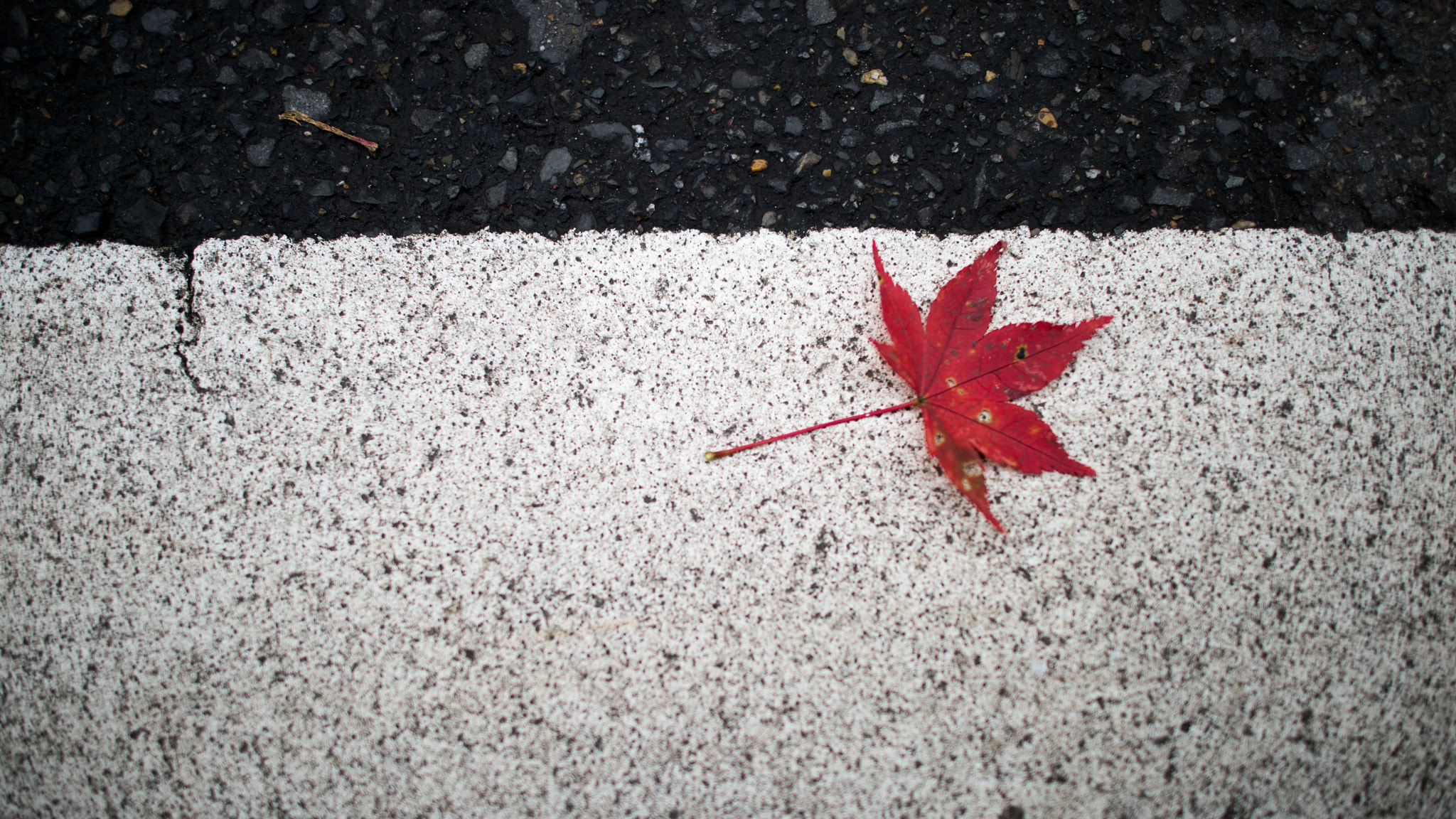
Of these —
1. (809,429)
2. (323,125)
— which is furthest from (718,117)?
(323,125)

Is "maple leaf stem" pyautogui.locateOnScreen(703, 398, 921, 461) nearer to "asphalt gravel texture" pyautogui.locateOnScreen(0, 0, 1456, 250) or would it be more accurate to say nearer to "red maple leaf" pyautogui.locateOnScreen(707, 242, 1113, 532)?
"red maple leaf" pyautogui.locateOnScreen(707, 242, 1113, 532)

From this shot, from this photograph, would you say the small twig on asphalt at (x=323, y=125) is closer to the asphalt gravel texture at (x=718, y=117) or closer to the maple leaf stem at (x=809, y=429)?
the asphalt gravel texture at (x=718, y=117)

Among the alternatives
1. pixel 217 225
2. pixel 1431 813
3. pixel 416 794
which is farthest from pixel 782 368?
pixel 1431 813

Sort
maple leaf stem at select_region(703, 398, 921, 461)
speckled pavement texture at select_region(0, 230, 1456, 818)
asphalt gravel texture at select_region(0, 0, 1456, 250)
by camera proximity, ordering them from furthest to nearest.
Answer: asphalt gravel texture at select_region(0, 0, 1456, 250) → maple leaf stem at select_region(703, 398, 921, 461) → speckled pavement texture at select_region(0, 230, 1456, 818)

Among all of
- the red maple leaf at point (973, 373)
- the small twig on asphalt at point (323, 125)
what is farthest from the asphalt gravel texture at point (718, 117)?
the red maple leaf at point (973, 373)

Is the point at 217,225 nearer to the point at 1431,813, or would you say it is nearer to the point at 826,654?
the point at 826,654

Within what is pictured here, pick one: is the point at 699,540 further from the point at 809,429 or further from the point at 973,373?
the point at 973,373

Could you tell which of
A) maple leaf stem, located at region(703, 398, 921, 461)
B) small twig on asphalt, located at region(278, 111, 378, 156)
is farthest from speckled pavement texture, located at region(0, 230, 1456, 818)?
small twig on asphalt, located at region(278, 111, 378, 156)
